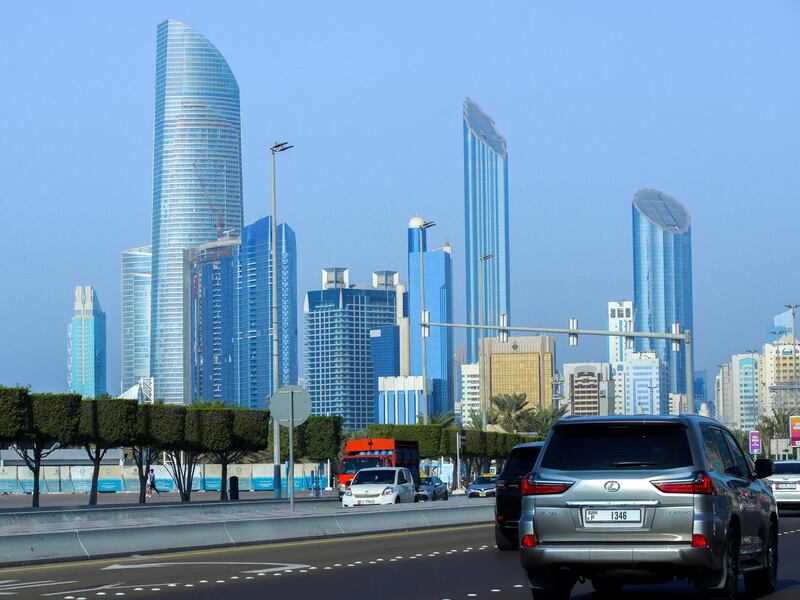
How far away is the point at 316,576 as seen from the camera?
687 inches

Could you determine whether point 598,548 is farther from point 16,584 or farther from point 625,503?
point 16,584

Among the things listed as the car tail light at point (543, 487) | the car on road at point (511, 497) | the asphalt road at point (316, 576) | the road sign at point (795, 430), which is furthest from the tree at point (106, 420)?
the car tail light at point (543, 487)

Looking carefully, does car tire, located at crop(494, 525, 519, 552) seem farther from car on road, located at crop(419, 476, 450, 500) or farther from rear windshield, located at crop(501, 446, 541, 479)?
car on road, located at crop(419, 476, 450, 500)

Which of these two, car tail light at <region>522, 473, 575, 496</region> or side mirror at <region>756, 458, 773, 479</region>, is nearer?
car tail light at <region>522, 473, 575, 496</region>

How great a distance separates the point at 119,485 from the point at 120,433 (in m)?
33.4

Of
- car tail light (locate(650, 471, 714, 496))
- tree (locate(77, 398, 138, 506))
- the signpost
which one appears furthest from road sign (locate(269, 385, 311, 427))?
tree (locate(77, 398, 138, 506))

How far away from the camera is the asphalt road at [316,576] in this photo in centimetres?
1510

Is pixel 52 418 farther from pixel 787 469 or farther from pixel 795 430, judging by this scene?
pixel 795 430

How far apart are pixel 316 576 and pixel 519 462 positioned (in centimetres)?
794

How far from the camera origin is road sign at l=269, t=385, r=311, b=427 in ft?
94.3

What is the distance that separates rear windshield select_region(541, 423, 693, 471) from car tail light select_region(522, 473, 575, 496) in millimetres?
167

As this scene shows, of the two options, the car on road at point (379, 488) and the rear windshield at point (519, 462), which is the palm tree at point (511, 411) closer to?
the car on road at point (379, 488)

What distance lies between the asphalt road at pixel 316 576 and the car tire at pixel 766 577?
157 millimetres

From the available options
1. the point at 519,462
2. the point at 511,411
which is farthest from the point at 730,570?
the point at 511,411
